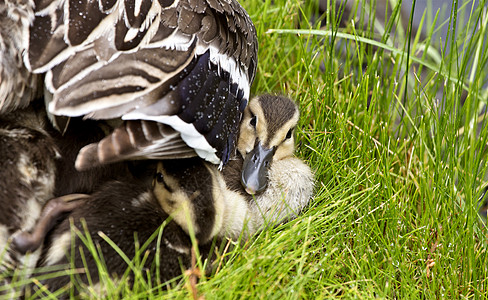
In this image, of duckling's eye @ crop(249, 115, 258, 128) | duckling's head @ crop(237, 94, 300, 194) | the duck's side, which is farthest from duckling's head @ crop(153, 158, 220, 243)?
the duck's side

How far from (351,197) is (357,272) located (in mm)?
352

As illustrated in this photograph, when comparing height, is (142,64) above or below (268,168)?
above

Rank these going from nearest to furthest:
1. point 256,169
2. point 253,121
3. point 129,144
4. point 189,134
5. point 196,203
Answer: point 129,144 < point 189,134 < point 196,203 < point 256,169 < point 253,121

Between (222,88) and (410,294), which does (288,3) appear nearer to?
(222,88)

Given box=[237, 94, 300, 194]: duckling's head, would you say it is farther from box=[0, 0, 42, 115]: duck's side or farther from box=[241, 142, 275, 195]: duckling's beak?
box=[0, 0, 42, 115]: duck's side

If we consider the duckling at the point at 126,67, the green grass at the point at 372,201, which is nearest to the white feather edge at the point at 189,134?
the duckling at the point at 126,67

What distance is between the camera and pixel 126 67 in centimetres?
228

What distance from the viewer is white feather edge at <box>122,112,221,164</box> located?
2.20 meters

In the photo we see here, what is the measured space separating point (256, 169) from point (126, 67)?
0.73m

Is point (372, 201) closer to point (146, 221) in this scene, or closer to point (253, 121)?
point (253, 121)

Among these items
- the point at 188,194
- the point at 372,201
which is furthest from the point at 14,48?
the point at 372,201

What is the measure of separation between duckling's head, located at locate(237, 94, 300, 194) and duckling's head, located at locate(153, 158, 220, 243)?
9.0 inches

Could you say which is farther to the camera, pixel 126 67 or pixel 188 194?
pixel 188 194

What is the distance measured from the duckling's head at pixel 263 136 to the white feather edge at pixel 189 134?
0.72 feet
